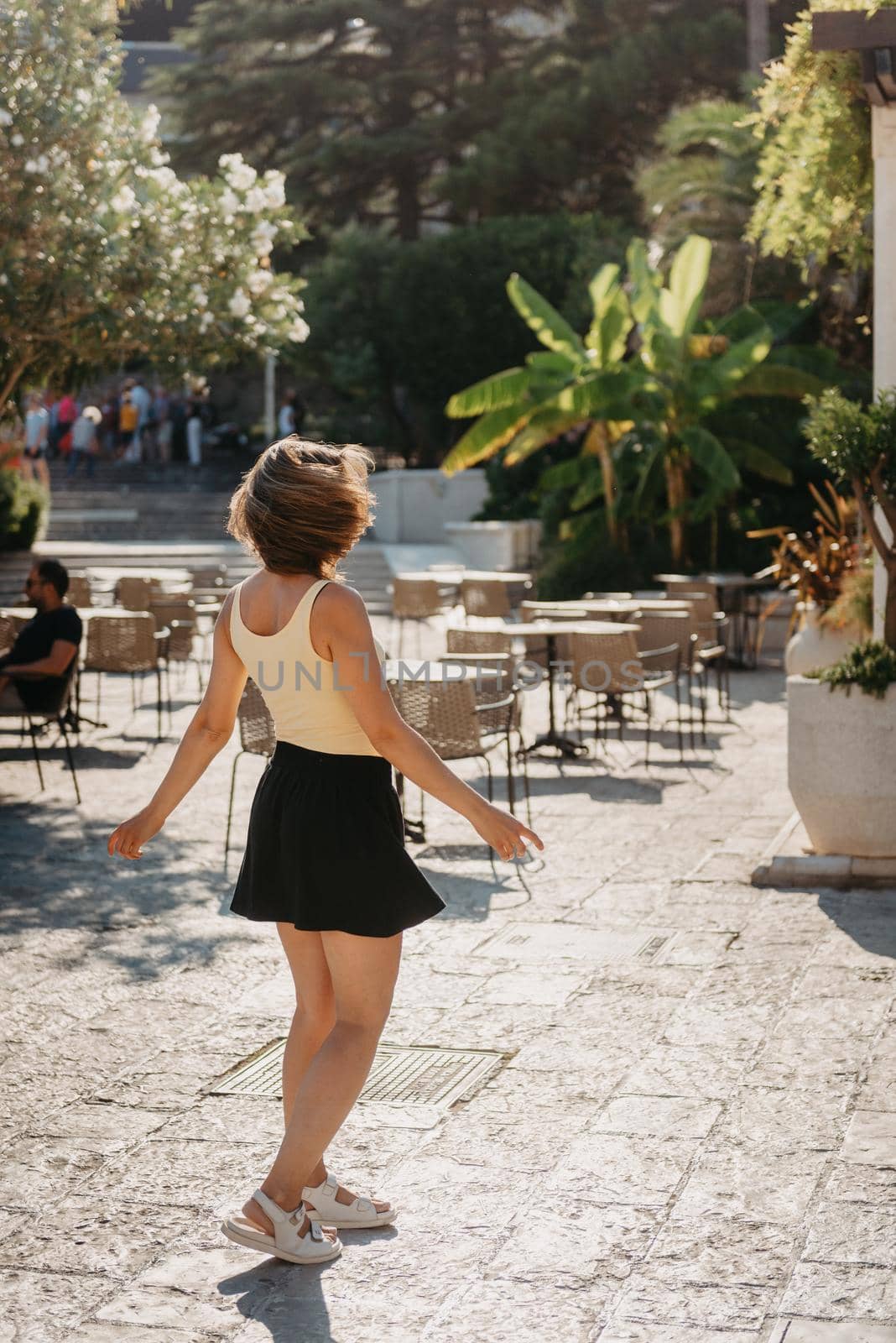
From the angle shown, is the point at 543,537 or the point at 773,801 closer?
the point at 773,801

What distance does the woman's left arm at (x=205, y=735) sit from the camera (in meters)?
3.90

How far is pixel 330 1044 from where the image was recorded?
12.4 ft

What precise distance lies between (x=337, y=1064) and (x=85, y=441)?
103 ft

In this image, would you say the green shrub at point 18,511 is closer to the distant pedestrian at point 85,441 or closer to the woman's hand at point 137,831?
the distant pedestrian at point 85,441

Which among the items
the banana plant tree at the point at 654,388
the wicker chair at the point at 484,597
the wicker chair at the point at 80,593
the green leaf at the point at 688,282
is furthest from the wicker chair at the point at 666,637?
the green leaf at the point at 688,282

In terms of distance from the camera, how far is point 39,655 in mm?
9992

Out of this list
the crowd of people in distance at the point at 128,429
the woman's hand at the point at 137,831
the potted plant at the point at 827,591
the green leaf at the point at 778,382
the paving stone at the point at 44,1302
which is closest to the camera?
the paving stone at the point at 44,1302

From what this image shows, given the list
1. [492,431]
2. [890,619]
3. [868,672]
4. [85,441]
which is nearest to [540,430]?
[492,431]

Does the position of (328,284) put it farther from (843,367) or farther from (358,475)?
(358,475)

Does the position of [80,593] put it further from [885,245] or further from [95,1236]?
[95,1236]

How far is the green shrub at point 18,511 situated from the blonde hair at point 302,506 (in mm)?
21833

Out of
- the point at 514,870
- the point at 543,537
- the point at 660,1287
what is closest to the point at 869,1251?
the point at 660,1287

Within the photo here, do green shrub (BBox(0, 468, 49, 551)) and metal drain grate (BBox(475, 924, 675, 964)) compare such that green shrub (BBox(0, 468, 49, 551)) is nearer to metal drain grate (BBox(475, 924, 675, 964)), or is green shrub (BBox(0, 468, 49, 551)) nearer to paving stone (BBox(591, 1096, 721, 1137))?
metal drain grate (BBox(475, 924, 675, 964))

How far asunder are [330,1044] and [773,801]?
6.43 m
